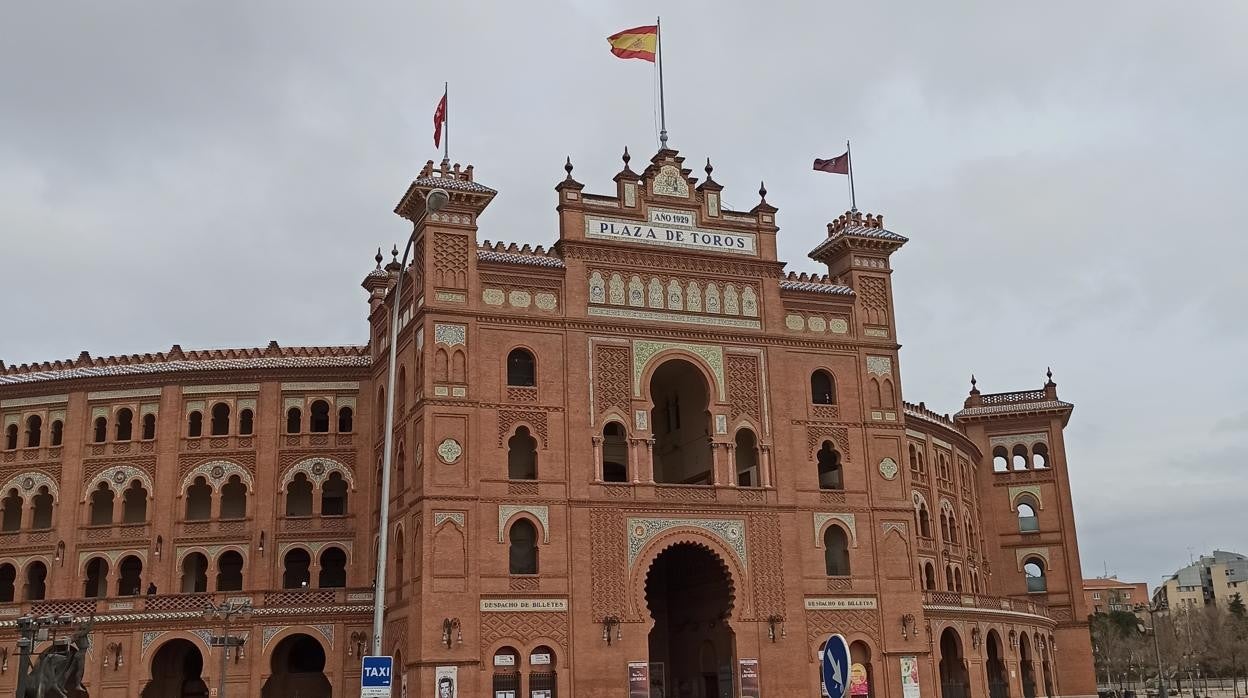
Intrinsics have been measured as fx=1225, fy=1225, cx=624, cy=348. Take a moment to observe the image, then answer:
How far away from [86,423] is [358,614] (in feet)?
45.4

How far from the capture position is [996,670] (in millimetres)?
55656

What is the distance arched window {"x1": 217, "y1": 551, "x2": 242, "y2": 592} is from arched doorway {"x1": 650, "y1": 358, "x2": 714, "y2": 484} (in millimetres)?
16684

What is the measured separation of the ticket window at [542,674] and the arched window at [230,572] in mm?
13924

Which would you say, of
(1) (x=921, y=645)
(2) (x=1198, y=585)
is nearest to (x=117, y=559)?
(1) (x=921, y=645)

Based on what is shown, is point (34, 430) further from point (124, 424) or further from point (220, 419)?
point (220, 419)

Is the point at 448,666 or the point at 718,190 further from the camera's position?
the point at 718,190

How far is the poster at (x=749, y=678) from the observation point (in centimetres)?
4197

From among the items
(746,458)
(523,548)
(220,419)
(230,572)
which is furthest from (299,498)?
(746,458)

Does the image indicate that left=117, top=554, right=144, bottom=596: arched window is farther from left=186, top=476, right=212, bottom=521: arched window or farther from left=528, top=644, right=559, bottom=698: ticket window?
Result: left=528, top=644, right=559, bottom=698: ticket window

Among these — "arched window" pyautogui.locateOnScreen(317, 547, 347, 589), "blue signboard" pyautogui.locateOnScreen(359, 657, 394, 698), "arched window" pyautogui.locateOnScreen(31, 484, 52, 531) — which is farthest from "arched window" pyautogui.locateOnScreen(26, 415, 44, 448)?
"blue signboard" pyautogui.locateOnScreen(359, 657, 394, 698)

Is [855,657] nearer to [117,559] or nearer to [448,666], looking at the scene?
A: [448,666]

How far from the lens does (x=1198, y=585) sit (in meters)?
179

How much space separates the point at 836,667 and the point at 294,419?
3768cm

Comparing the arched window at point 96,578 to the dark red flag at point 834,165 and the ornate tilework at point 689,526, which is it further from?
the dark red flag at point 834,165
